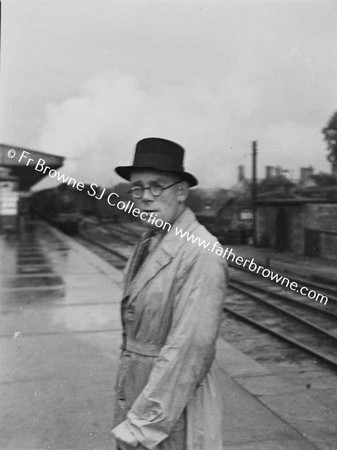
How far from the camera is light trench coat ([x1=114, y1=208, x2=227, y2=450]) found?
5.37 feet

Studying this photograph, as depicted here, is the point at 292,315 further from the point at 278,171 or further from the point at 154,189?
the point at 278,171

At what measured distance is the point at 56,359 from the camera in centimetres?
533

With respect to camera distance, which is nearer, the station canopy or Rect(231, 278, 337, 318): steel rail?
Rect(231, 278, 337, 318): steel rail

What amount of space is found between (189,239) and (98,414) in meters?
2.56

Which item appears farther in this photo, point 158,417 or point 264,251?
point 264,251

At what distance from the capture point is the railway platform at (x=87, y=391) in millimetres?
3566

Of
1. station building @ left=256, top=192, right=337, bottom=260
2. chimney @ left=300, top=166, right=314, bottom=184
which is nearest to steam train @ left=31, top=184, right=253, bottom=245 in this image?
station building @ left=256, top=192, right=337, bottom=260

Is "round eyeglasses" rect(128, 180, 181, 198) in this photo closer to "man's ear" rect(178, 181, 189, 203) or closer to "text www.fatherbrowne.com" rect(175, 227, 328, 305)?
"man's ear" rect(178, 181, 189, 203)

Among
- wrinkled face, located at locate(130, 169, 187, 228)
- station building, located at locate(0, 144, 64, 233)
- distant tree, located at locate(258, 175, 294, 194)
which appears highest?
distant tree, located at locate(258, 175, 294, 194)

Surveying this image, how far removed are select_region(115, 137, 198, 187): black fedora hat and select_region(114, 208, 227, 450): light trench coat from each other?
158 millimetres

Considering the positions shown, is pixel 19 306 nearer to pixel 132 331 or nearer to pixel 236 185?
pixel 132 331

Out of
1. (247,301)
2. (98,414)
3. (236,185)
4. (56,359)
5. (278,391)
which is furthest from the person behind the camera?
(236,185)

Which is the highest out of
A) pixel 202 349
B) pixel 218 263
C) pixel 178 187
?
pixel 178 187

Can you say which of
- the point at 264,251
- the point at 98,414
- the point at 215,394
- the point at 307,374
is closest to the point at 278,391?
the point at 307,374
